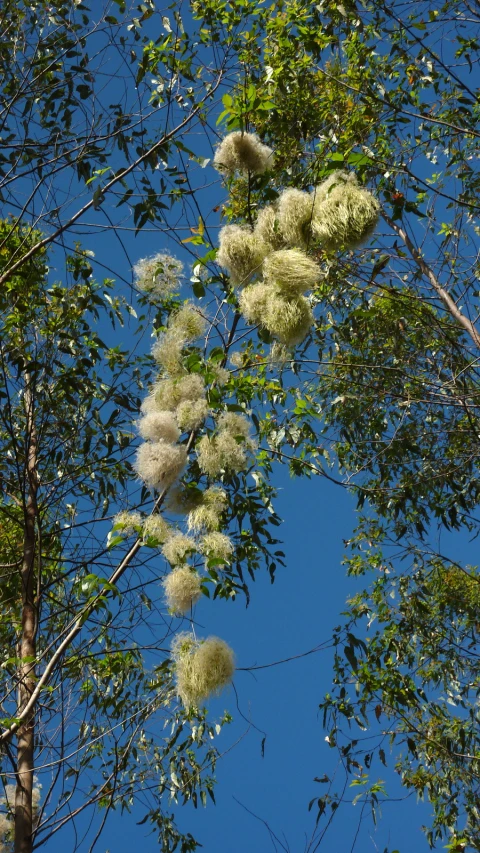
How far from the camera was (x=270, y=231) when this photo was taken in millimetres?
2086

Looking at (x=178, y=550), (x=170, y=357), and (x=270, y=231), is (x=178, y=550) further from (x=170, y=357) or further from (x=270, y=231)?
(x=270, y=231)

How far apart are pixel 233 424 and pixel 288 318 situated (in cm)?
34

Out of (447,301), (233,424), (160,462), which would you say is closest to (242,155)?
(233,424)

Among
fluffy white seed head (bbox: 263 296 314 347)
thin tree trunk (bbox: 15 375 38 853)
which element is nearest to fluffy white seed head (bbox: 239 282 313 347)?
fluffy white seed head (bbox: 263 296 314 347)

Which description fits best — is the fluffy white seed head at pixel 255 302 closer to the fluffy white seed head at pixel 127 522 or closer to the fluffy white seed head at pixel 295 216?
the fluffy white seed head at pixel 295 216

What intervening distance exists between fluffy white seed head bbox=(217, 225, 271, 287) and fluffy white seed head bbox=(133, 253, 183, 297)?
1.19 feet

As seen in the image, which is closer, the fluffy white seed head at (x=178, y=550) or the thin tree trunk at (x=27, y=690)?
the fluffy white seed head at (x=178, y=550)

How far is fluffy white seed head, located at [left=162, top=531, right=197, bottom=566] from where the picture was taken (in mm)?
1938

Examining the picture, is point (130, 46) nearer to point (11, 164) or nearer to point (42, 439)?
point (11, 164)

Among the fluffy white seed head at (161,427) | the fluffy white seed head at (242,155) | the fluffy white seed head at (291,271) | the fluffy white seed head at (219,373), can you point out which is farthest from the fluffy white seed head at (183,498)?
the fluffy white seed head at (242,155)

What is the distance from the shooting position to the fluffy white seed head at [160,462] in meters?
1.93

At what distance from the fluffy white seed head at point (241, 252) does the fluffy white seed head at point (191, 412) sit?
361 mm

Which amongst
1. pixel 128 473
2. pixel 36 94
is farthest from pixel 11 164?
pixel 128 473

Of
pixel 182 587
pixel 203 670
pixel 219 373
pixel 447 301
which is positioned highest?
pixel 447 301
